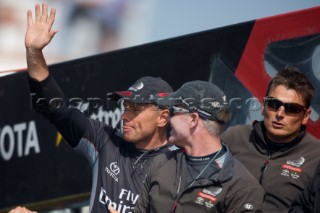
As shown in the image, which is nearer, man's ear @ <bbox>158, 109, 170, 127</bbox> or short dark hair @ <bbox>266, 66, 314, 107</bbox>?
short dark hair @ <bbox>266, 66, 314, 107</bbox>

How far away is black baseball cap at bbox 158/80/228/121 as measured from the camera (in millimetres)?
3631

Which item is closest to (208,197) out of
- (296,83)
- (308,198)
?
(308,198)

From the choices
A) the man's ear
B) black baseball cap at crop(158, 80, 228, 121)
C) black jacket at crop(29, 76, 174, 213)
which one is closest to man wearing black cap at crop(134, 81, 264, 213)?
black baseball cap at crop(158, 80, 228, 121)

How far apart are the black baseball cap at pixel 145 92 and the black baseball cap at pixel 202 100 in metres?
0.55

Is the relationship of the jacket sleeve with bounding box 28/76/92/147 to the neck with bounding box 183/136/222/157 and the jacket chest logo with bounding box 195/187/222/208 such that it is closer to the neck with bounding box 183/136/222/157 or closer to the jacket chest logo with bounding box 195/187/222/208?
the neck with bounding box 183/136/222/157

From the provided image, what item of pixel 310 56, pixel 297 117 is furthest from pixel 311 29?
pixel 297 117

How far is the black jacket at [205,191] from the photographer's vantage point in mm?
3428

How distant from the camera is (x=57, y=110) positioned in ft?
13.9

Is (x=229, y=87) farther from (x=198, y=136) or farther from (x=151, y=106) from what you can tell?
(x=198, y=136)

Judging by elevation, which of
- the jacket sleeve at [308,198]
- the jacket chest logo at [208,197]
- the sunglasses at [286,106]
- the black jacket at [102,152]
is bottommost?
the black jacket at [102,152]

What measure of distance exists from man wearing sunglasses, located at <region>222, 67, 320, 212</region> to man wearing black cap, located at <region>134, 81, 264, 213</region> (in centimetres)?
24

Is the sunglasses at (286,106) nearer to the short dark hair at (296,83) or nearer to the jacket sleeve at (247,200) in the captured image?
the short dark hair at (296,83)

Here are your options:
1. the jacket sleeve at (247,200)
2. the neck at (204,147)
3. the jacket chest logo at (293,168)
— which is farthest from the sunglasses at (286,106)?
the jacket sleeve at (247,200)

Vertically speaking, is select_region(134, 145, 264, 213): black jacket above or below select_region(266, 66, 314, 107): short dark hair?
below
